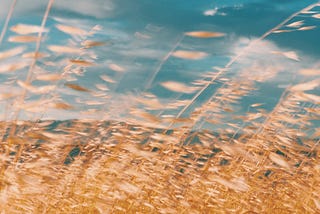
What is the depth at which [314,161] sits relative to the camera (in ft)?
8.40

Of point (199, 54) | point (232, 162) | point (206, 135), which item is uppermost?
point (199, 54)

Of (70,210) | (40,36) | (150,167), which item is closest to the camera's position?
(40,36)

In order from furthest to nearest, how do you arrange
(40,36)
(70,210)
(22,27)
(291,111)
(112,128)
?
(291,111)
(112,128)
(70,210)
(22,27)
(40,36)

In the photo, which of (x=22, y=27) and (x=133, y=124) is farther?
(x=133, y=124)

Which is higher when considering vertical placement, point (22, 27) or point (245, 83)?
point (22, 27)

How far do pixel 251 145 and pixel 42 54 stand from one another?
147cm

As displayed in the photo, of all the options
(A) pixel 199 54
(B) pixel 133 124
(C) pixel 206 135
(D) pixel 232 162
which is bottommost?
(D) pixel 232 162

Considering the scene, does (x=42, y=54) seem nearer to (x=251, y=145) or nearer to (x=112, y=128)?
(x=112, y=128)

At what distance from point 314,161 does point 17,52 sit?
1.99 m

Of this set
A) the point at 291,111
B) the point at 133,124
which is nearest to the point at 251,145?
the point at 291,111

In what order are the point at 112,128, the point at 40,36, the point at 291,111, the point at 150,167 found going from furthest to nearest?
1. the point at 291,111
2. the point at 112,128
3. the point at 150,167
4. the point at 40,36

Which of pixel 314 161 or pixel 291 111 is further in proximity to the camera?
pixel 291 111

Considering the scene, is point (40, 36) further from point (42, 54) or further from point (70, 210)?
point (70, 210)

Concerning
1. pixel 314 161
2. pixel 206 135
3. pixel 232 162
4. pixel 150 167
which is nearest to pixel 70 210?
pixel 150 167
